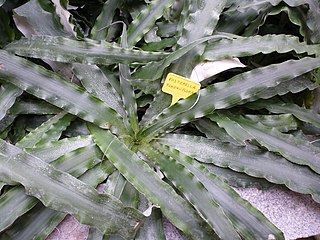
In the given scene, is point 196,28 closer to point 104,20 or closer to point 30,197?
point 104,20

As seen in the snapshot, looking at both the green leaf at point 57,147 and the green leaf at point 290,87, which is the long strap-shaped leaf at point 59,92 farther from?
the green leaf at point 290,87

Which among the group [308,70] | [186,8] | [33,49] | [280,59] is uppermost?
[33,49]

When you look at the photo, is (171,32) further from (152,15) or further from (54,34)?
(54,34)

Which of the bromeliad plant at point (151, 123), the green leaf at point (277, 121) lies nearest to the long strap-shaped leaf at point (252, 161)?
the bromeliad plant at point (151, 123)

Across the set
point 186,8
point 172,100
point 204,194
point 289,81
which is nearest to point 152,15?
point 186,8

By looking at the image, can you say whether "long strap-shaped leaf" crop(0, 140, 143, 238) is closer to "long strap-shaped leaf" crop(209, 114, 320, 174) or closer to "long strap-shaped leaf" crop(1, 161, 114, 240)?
"long strap-shaped leaf" crop(1, 161, 114, 240)

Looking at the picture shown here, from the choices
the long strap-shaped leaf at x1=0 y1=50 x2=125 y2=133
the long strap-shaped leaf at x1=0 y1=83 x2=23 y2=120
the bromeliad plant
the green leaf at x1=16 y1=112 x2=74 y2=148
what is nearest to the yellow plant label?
the bromeliad plant

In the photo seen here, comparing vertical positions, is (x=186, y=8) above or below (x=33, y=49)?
below
